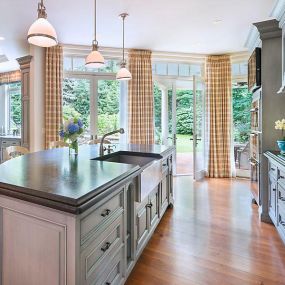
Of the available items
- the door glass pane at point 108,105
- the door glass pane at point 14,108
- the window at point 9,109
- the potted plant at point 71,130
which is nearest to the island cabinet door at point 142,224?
the potted plant at point 71,130

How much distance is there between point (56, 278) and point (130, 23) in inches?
151

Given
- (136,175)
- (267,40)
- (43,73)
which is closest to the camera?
(136,175)

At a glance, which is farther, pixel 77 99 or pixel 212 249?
pixel 77 99

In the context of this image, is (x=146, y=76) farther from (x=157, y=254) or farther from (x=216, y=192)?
(x=157, y=254)

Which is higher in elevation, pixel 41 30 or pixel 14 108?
pixel 14 108

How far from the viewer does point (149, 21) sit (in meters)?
3.94

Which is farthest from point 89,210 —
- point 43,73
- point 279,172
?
point 43,73

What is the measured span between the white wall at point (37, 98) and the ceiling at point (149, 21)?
0.43m

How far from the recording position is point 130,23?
4.02 meters

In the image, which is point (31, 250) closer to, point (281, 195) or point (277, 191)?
point (281, 195)

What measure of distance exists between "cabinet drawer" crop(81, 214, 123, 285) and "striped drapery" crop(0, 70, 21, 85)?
646 cm

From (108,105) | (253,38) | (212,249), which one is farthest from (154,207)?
(108,105)

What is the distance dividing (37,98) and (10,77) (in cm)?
282

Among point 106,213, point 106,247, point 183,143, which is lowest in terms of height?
point 106,247
